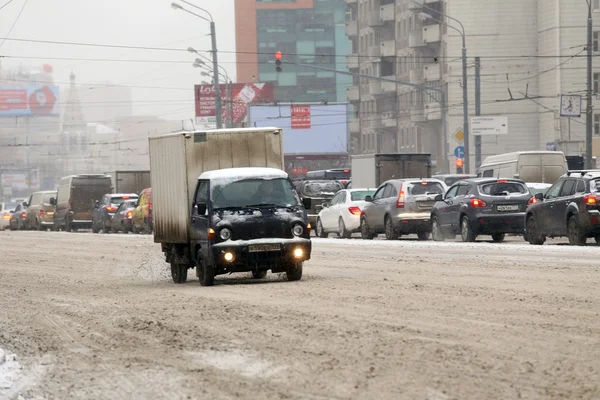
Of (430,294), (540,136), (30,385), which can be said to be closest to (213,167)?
(430,294)

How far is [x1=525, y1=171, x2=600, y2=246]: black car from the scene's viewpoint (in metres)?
27.7

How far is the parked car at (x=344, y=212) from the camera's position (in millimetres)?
40906

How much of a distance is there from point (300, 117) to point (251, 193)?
4272 inches

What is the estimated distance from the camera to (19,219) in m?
72.7

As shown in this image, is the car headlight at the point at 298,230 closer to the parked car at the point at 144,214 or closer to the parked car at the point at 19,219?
the parked car at the point at 144,214

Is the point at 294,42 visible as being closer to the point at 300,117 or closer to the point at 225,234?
the point at 300,117

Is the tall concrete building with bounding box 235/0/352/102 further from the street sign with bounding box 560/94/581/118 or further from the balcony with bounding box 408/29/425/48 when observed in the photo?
the street sign with bounding box 560/94/581/118

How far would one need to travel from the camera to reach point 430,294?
16953mm

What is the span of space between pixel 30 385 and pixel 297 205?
425 inches

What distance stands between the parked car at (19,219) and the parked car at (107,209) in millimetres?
12948

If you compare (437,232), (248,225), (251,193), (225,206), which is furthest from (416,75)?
(248,225)

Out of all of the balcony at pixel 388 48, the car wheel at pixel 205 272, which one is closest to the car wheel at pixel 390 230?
the car wheel at pixel 205 272

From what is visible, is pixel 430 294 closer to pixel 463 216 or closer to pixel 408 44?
pixel 463 216

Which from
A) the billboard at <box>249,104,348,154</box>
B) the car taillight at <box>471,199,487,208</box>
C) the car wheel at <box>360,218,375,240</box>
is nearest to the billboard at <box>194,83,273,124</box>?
the billboard at <box>249,104,348,154</box>
